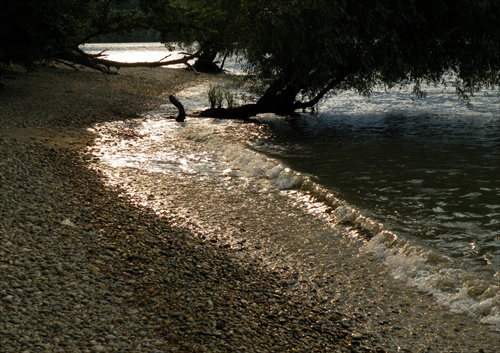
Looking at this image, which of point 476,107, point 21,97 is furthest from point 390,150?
point 21,97

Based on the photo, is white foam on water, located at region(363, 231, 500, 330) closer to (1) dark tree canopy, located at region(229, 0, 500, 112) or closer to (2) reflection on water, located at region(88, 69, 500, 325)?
(2) reflection on water, located at region(88, 69, 500, 325)

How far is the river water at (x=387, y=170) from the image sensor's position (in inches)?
409

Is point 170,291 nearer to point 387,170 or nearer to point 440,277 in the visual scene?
point 440,277

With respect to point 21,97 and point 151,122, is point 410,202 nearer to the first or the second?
point 151,122

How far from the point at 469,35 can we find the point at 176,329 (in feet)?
67.0

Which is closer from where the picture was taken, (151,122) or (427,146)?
(427,146)

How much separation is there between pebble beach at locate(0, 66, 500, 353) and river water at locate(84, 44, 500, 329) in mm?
1020

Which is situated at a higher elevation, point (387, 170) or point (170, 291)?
point (387, 170)

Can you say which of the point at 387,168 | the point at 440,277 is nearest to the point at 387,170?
the point at 387,168

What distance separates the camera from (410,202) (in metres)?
14.3

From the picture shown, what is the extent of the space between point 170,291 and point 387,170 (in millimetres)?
11119

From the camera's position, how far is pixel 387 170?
1800 cm

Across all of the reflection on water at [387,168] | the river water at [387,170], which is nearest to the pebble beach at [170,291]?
the river water at [387,170]

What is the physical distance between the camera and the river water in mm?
10398
